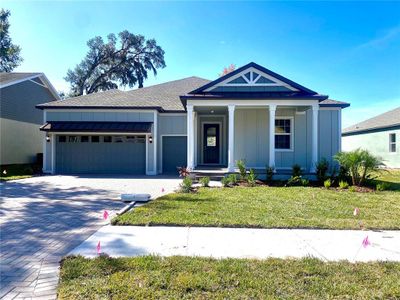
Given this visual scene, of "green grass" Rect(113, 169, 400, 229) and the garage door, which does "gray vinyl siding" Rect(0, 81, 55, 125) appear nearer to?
the garage door

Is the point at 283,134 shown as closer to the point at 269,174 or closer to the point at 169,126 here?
the point at 269,174

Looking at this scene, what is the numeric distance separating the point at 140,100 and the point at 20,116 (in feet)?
32.4

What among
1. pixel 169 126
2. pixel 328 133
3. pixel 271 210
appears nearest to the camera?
pixel 271 210

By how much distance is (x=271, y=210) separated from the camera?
19.4 ft

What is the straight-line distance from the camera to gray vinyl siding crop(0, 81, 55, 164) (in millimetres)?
16625

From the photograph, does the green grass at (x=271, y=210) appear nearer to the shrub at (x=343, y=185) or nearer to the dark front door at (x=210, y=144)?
the shrub at (x=343, y=185)

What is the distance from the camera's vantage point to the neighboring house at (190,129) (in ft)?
39.1

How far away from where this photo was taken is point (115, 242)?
3.93 meters

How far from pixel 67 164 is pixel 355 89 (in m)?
19.8

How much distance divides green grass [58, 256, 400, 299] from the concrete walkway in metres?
0.27

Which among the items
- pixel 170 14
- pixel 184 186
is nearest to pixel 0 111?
pixel 170 14

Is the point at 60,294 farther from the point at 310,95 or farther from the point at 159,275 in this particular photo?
the point at 310,95

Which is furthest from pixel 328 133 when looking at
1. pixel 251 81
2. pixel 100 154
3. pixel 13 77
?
pixel 13 77

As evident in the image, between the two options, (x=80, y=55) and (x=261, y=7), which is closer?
(x=261, y=7)
